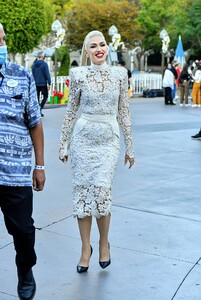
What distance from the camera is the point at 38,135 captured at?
3758 mm

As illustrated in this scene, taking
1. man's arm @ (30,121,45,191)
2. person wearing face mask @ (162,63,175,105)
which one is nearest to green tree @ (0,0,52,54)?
person wearing face mask @ (162,63,175,105)

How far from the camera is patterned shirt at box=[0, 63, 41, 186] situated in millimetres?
3561

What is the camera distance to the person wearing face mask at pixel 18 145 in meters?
3.57

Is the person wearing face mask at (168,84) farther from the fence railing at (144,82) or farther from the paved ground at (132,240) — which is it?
the paved ground at (132,240)

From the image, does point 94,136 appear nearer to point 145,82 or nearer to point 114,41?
point 114,41

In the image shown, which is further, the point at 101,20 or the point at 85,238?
the point at 101,20

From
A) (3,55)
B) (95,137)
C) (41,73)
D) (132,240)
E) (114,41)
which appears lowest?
(132,240)

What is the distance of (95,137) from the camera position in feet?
14.6

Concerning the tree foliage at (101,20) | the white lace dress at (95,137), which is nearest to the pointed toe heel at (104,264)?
the white lace dress at (95,137)

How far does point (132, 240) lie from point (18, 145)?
1.96 m

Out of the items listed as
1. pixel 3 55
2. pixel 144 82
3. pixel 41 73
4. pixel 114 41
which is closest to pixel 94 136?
pixel 3 55

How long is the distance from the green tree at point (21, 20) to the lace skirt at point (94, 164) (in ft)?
71.7

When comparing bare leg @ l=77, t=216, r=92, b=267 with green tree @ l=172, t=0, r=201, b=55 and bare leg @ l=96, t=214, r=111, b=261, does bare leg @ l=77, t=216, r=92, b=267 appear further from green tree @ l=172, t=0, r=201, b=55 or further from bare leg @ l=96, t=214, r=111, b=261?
green tree @ l=172, t=0, r=201, b=55

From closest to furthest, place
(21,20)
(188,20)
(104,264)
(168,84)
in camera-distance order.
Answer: (104,264)
(168,84)
(21,20)
(188,20)
